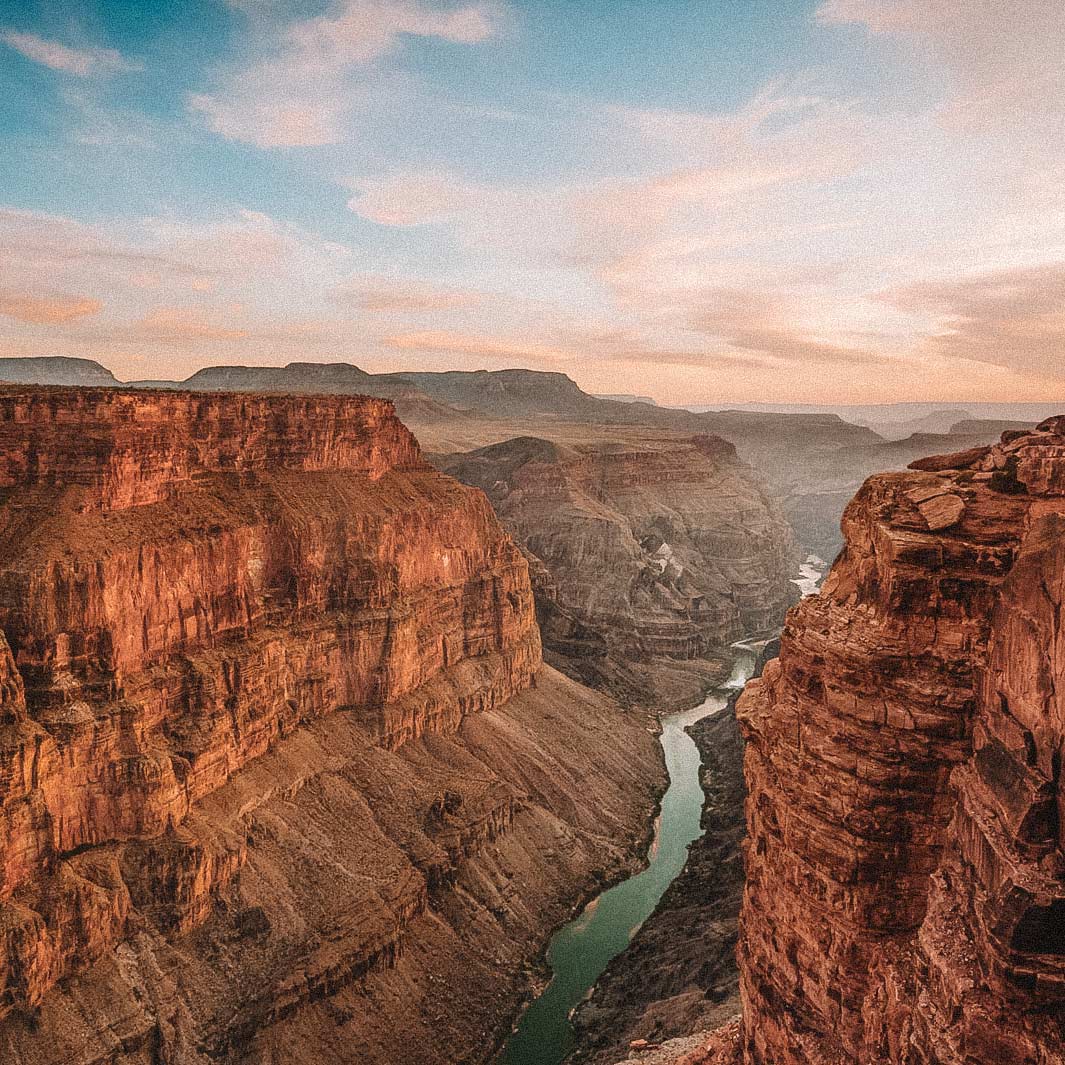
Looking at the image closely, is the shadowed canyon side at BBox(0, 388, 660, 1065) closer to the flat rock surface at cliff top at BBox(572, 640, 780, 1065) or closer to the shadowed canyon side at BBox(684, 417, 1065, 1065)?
the flat rock surface at cliff top at BBox(572, 640, 780, 1065)

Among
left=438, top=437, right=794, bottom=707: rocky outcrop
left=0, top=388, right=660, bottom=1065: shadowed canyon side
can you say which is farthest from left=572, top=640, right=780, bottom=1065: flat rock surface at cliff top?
left=438, top=437, right=794, bottom=707: rocky outcrop

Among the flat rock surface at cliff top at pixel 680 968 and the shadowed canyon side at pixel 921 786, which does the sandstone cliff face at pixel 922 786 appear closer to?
the shadowed canyon side at pixel 921 786

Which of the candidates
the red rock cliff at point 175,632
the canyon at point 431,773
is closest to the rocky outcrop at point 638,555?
the canyon at point 431,773

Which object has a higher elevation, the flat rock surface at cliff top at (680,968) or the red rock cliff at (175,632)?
the red rock cliff at (175,632)

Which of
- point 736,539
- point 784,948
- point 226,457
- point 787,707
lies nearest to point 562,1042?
point 784,948

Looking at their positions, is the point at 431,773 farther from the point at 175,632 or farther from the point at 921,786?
the point at 921,786

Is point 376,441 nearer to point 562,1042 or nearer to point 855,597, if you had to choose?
point 562,1042
